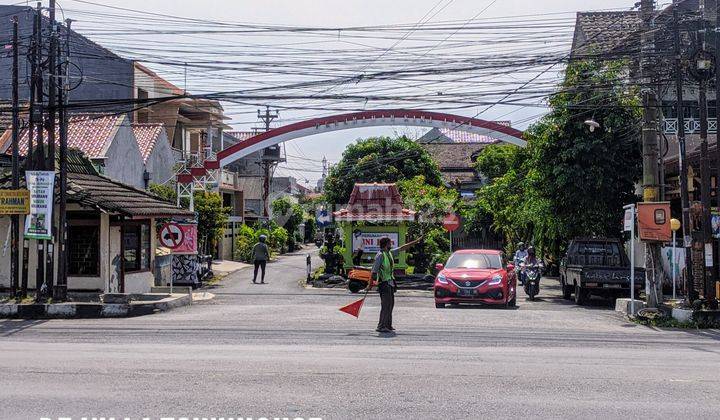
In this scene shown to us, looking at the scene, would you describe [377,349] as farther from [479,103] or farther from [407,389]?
[479,103]

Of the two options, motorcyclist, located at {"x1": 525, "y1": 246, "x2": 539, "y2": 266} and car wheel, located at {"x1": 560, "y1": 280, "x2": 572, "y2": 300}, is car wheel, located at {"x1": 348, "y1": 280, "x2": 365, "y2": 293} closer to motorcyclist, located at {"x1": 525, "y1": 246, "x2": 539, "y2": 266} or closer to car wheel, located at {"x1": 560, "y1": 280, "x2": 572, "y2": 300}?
motorcyclist, located at {"x1": 525, "y1": 246, "x2": 539, "y2": 266}

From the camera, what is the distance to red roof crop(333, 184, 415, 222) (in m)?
28.7

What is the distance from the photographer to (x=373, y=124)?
102 feet

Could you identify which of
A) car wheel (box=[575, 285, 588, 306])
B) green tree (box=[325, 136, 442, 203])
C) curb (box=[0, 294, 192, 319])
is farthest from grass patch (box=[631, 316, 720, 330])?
green tree (box=[325, 136, 442, 203])

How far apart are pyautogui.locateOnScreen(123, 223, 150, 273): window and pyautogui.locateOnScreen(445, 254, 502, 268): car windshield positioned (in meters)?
9.89

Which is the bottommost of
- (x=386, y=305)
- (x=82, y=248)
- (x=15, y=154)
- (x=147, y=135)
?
(x=386, y=305)

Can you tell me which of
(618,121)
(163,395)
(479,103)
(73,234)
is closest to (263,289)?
(73,234)

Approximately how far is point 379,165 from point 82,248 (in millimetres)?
29117

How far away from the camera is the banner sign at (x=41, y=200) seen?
18.2m

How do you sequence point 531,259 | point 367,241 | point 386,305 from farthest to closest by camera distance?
1. point 367,241
2. point 531,259
3. point 386,305

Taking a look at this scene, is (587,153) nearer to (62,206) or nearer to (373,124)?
(373,124)

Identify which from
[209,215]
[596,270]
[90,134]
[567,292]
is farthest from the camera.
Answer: [90,134]

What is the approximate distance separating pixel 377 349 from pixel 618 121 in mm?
15446

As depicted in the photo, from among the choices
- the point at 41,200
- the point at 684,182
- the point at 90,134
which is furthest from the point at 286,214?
the point at 684,182
